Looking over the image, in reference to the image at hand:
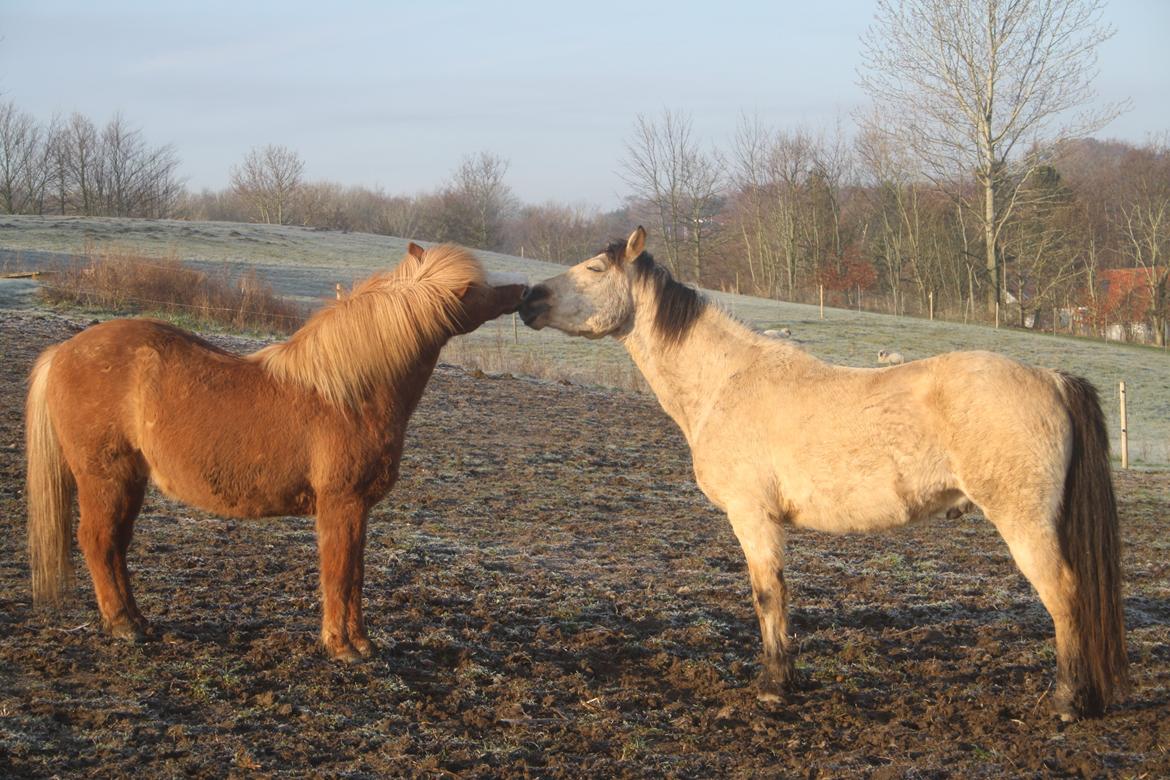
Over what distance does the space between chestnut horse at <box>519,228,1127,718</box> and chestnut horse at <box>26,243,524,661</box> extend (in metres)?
1.37

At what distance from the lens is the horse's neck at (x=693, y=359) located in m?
4.84

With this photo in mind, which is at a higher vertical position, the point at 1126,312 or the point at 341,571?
the point at 1126,312

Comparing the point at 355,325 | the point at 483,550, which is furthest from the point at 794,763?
the point at 483,550

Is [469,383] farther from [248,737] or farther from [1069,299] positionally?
[1069,299]

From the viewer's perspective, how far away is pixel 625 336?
16.8ft

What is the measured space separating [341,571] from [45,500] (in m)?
1.58

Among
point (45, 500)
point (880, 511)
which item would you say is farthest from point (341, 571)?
point (880, 511)

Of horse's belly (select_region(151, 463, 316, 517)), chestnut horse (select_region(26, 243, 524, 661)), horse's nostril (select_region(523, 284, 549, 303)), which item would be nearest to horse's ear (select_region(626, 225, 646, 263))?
horse's nostril (select_region(523, 284, 549, 303))

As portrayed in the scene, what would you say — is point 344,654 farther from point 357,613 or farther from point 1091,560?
point 1091,560

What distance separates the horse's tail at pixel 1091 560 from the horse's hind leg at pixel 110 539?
4232 millimetres

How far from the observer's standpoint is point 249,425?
14.5ft

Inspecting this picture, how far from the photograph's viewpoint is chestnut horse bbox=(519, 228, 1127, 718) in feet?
13.2

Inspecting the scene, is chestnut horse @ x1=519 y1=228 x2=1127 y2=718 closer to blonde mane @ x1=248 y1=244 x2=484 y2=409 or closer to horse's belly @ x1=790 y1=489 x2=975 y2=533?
horse's belly @ x1=790 y1=489 x2=975 y2=533

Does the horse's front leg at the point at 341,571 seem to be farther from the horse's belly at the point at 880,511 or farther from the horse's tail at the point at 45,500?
the horse's belly at the point at 880,511
